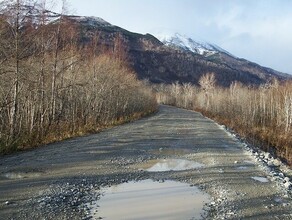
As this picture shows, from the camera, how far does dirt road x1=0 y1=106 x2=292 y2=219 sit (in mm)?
7348

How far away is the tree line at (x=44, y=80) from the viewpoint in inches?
539

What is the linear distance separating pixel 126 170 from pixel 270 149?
38.4ft

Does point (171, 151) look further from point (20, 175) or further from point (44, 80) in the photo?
point (44, 80)

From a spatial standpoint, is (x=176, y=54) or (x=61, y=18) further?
(x=176, y=54)

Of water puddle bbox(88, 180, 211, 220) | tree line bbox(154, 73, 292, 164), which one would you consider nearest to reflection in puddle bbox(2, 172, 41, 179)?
water puddle bbox(88, 180, 211, 220)

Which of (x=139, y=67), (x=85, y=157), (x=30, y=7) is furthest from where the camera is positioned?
(x=139, y=67)

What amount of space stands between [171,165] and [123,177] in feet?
8.96

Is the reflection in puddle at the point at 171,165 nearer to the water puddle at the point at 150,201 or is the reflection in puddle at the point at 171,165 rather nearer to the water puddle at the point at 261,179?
the water puddle at the point at 150,201

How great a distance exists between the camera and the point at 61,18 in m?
19.6

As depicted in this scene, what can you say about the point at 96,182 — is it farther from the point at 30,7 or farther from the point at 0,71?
the point at 30,7

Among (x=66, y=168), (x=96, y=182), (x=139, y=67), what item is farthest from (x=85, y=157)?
(x=139, y=67)

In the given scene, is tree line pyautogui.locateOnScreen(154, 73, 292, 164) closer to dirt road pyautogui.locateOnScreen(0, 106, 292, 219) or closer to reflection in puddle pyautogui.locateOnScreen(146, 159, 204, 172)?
dirt road pyautogui.locateOnScreen(0, 106, 292, 219)

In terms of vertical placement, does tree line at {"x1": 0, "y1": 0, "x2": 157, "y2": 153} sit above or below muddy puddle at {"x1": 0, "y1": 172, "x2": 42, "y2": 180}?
above

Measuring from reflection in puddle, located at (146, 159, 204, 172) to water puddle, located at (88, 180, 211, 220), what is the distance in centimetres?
182
